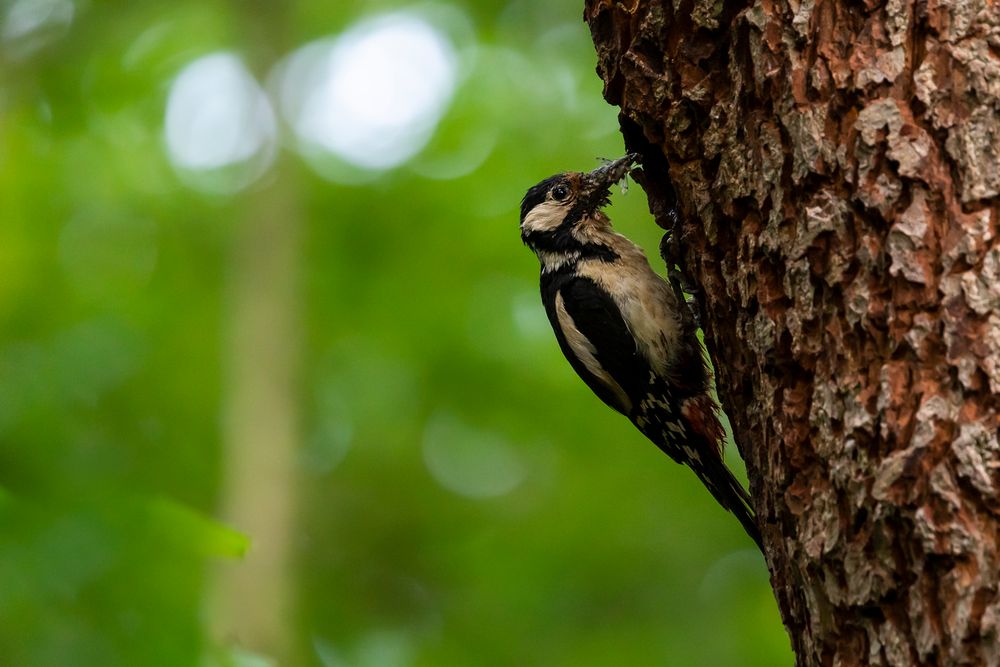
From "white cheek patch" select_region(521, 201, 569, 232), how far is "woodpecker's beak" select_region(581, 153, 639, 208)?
15 centimetres

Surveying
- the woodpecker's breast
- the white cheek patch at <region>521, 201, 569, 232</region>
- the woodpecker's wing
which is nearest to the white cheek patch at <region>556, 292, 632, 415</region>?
the woodpecker's wing

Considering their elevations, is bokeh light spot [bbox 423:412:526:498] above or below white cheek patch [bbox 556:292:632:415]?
above

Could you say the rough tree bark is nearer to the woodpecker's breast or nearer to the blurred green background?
the woodpecker's breast

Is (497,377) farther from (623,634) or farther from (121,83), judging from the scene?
(121,83)

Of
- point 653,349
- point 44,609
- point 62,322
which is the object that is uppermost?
point 62,322

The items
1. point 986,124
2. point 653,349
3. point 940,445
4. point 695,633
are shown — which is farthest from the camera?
point 695,633

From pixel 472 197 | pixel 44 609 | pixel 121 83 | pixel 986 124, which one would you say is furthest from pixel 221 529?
pixel 121 83

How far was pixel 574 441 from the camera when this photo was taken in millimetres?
8961

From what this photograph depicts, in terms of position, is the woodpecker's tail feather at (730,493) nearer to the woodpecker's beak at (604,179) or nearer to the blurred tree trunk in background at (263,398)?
the woodpecker's beak at (604,179)

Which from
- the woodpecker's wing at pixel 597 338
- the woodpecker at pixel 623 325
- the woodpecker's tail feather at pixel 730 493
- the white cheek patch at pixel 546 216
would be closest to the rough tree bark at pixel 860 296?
the woodpecker's tail feather at pixel 730 493

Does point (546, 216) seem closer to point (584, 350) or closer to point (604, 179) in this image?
point (604, 179)

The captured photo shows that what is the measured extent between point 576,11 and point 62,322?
4.89 meters

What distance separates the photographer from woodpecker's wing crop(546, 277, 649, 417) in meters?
4.46

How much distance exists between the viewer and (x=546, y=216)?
4.80 m
